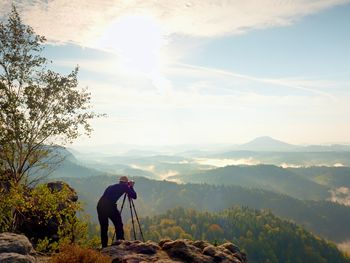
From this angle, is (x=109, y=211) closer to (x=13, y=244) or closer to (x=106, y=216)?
(x=106, y=216)

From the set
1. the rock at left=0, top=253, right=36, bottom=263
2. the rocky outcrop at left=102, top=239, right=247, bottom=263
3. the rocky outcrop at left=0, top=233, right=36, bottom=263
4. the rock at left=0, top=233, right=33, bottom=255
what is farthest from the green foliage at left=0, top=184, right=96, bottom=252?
the rock at left=0, top=253, right=36, bottom=263

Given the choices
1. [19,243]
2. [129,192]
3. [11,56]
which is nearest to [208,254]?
[129,192]

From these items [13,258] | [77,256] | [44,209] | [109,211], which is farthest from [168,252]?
[13,258]

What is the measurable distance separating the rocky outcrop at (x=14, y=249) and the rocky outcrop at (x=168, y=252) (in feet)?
14.3

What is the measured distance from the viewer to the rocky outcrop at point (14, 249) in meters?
12.4

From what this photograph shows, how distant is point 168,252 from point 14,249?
27.4 ft

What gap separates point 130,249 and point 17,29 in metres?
17.9

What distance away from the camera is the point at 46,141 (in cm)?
2631

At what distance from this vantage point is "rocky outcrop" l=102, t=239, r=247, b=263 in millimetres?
17578

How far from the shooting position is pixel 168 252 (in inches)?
757

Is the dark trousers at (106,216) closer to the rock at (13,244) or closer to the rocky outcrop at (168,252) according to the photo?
the rocky outcrop at (168,252)

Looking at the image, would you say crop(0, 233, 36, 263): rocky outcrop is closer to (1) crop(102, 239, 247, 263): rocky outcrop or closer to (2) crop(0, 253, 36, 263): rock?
(2) crop(0, 253, 36, 263): rock

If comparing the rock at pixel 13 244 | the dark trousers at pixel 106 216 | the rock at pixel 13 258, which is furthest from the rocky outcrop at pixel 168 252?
the rock at pixel 13 258

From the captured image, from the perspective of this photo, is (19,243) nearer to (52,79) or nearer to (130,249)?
(130,249)
